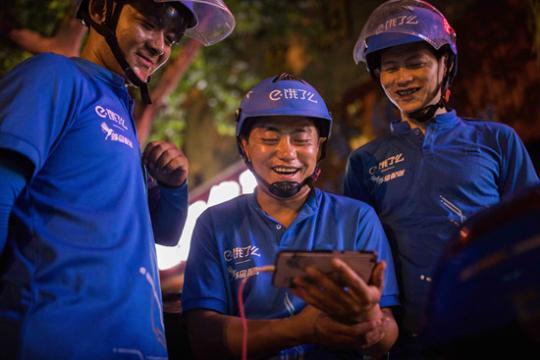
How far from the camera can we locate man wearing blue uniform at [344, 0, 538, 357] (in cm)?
339

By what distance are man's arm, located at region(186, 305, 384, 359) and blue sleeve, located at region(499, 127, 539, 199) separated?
1604mm

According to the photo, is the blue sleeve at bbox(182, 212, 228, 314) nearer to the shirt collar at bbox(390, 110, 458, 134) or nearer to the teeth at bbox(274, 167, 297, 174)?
the teeth at bbox(274, 167, 297, 174)

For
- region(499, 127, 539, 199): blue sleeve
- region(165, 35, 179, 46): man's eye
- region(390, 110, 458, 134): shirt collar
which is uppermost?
region(165, 35, 179, 46): man's eye

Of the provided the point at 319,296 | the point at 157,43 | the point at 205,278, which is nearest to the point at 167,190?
the point at 205,278

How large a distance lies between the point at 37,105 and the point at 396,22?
8.59 feet

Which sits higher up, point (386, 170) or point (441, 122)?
point (441, 122)

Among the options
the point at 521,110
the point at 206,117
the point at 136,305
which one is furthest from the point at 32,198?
the point at 206,117

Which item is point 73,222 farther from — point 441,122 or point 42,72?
point 441,122

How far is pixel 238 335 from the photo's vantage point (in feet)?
9.22

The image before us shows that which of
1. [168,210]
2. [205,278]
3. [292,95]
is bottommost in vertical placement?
[205,278]

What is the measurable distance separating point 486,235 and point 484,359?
304 mm

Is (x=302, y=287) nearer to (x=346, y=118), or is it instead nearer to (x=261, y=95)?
(x=261, y=95)

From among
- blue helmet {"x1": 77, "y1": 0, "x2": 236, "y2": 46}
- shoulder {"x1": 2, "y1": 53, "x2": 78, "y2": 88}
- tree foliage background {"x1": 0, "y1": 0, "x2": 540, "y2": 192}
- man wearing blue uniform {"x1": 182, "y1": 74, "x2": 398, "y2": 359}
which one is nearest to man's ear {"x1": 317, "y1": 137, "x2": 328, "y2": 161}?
man wearing blue uniform {"x1": 182, "y1": 74, "x2": 398, "y2": 359}

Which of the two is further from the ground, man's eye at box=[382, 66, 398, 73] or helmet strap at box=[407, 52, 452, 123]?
man's eye at box=[382, 66, 398, 73]
